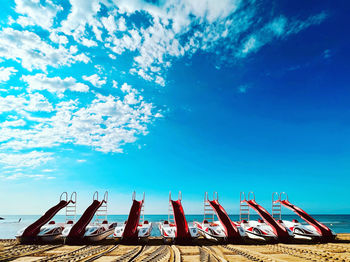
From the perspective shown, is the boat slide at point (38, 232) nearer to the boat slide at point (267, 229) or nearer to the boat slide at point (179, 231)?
the boat slide at point (179, 231)

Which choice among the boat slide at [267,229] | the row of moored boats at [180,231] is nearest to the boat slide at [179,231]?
the row of moored boats at [180,231]

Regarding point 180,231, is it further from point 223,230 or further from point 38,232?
point 38,232

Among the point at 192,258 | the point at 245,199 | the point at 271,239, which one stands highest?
the point at 245,199

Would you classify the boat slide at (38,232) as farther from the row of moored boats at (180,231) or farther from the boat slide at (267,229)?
the boat slide at (267,229)

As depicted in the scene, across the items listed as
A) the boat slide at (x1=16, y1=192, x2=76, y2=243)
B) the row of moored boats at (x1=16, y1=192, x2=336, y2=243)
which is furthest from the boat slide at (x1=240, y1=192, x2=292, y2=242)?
the boat slide at (x1=16, y1=192, x2=76, y2=243)

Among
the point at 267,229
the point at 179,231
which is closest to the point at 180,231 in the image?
the point at 179,231

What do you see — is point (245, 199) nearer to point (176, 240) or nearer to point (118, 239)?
point (176, 240)

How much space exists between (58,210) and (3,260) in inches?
371

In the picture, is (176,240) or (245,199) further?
(245,199)

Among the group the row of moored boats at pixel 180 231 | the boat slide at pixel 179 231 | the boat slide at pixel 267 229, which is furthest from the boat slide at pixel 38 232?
the boat slide at pixel 267 229

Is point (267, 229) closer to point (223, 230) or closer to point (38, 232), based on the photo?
point (223, 230)

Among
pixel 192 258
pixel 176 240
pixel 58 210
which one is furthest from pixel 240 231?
pixel 58 210

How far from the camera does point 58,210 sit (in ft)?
62.2

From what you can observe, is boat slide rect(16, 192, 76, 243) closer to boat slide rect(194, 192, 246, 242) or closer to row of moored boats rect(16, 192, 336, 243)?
row of moored boats rect(16, 192, 336, 243)
